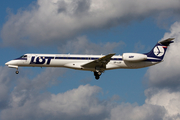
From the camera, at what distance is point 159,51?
54531mm

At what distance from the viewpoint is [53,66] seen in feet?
170

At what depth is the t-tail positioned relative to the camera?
178 ft

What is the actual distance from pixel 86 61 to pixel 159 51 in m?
12.9

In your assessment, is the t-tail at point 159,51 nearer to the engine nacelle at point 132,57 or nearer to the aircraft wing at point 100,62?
the engine nacelle at point 132,57

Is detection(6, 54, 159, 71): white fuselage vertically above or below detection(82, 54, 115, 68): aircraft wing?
above

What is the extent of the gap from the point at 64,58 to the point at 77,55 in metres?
2.28

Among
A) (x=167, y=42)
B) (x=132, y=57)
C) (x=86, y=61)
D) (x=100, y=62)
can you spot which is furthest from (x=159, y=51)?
(x=86, y=61)

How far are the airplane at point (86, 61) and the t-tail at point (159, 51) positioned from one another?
0.38m

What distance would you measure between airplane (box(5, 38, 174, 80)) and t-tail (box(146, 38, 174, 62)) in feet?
1.26

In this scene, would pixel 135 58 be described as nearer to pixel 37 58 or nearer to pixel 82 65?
pixel 82 65

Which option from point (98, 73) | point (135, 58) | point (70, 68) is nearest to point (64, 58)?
point (70, 68)

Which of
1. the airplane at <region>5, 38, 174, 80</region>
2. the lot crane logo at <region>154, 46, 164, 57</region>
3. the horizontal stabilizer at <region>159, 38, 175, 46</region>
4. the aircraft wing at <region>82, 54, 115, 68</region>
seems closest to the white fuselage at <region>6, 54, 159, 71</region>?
the airplane at <region>5, 38, 174, 80</region>

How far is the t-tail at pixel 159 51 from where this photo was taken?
54.1m

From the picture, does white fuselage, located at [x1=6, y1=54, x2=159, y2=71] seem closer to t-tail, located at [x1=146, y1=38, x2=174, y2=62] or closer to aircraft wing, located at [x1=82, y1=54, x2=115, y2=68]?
aircraft wing, located at [x1=82, y1=54, x2=115, y2=68]
